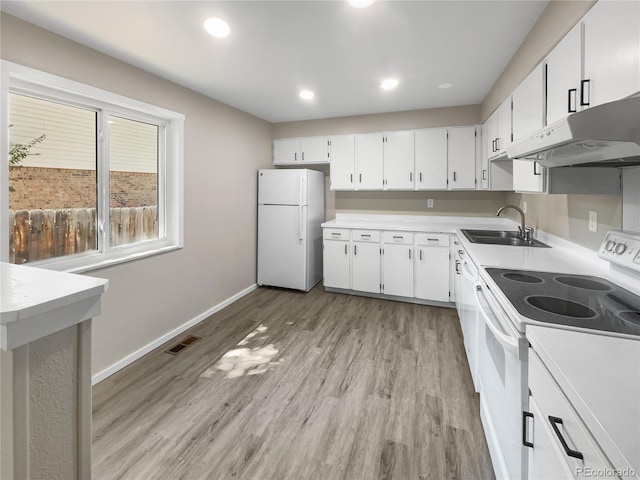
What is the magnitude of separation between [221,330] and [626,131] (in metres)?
3.25

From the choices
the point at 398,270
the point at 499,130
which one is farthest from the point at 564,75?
the point at 398,270

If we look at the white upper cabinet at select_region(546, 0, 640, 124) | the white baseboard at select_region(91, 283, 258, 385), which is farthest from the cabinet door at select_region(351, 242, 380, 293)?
the white upper cabinet at select_region(546, 0, 640, 124)

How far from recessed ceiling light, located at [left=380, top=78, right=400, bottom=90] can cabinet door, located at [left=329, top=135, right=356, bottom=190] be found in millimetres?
1140

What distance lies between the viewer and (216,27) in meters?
2.08

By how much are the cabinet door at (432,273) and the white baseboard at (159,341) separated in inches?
91.5

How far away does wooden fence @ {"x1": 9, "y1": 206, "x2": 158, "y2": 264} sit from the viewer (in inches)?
81.2

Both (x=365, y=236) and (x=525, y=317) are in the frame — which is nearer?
(x=525, y=317)

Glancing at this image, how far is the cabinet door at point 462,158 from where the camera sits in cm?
383

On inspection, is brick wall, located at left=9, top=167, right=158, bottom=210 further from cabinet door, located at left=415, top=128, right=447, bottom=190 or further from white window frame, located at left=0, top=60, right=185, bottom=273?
Result: cabinet door, located at left=415, top=128, right=447, bottom=190

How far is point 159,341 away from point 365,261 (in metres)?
2.53

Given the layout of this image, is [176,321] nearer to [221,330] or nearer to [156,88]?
[221,330]

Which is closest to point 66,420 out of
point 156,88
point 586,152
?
point 586,152

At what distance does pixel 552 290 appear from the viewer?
1.45 meters

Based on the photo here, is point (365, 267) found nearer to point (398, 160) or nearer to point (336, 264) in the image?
point (336, 264)
